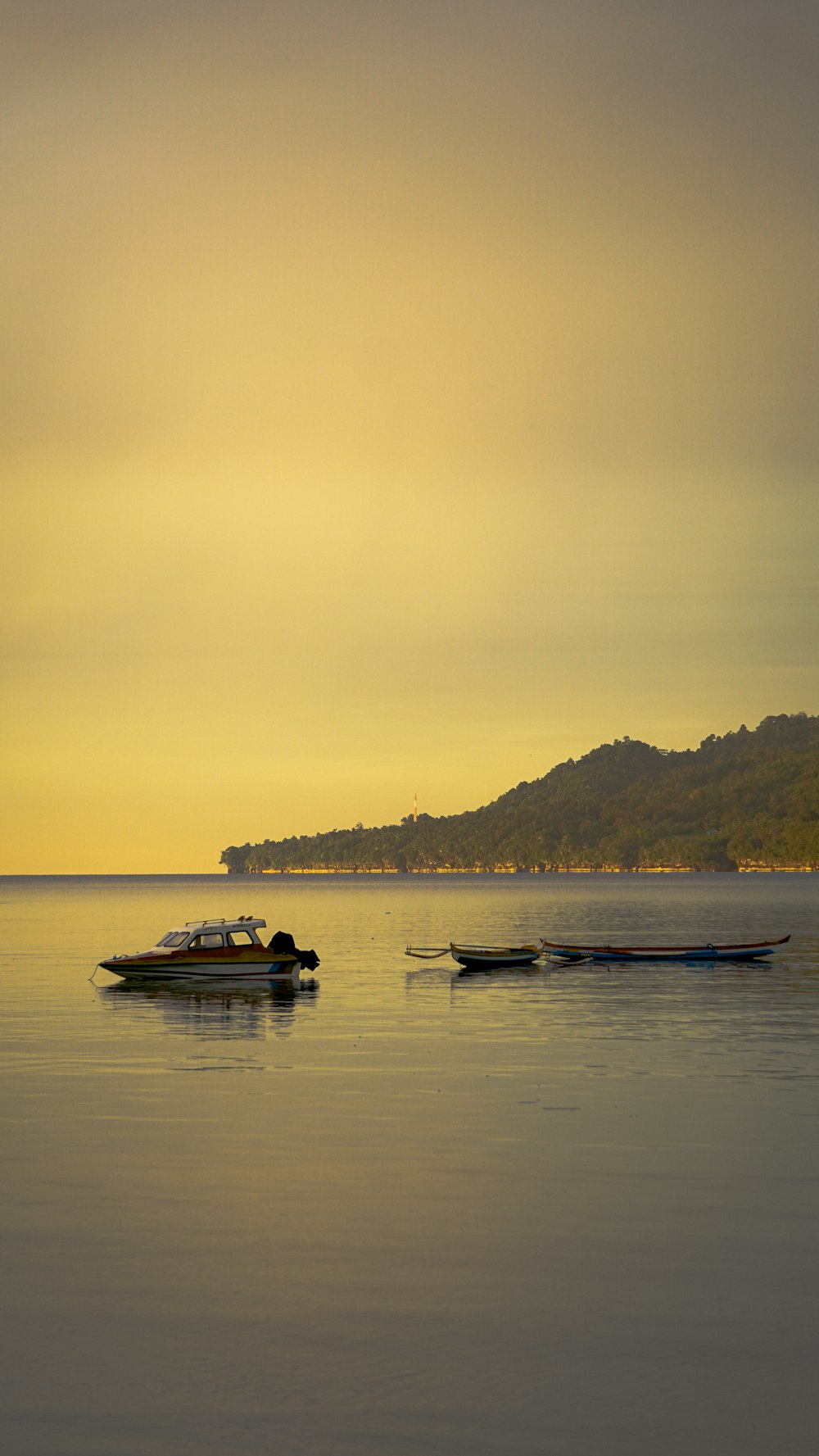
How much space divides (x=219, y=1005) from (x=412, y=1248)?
52.3m

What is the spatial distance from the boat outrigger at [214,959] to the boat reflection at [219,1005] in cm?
73

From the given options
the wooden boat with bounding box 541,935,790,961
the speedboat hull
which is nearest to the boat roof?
the speedboat hull

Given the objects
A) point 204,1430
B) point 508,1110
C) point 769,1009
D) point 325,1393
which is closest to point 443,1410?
point 325,1393

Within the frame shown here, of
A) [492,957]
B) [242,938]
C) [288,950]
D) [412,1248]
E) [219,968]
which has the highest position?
[242,938]

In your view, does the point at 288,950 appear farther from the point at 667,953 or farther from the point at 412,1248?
the point at 412,1248

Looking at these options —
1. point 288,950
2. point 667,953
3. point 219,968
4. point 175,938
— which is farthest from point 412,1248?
point 667,953

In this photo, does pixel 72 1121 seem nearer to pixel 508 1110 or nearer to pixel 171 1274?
pixel 508 1110

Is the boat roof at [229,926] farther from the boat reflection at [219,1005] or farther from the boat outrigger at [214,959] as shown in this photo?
the boat reflection at [219,1005]

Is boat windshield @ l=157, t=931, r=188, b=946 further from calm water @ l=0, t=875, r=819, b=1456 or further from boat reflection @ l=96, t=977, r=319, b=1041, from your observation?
calm water @ l=0, t=875, r=819, b=1456

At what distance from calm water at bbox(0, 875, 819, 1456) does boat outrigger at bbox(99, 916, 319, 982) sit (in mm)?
27570

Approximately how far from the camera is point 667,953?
318ft

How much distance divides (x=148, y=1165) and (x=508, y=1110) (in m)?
10.4

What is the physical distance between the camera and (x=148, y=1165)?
28.9 meters

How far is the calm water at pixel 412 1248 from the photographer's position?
15.1 meters
